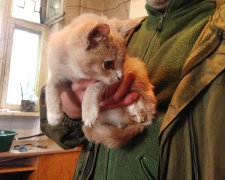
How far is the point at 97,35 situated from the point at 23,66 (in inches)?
88.0

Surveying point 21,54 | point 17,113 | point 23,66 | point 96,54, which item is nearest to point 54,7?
point 21,54

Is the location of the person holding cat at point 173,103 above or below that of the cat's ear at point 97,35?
below

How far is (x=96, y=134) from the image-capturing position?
0.78 m

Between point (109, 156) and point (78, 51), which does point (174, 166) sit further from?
point (78, 51)

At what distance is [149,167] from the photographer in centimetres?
72

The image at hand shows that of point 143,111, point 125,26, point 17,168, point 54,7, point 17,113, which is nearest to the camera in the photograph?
point 143,111

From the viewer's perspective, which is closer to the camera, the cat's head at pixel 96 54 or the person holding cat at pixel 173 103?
the person holding cat at pixel 173 103

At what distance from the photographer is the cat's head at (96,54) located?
33.4 inches

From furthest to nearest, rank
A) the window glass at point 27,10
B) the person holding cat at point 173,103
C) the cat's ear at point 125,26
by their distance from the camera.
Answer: the window glass at point 27,10, the cat's ear at point 125,26, the person holding cat at point 173,103

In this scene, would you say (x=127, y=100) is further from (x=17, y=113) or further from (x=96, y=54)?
(x=17, y=113)

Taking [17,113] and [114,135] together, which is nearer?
[114,135]

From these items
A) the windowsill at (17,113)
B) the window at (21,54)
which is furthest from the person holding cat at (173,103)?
the window at (21,54)

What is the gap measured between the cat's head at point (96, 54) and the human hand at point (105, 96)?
0.04 meters

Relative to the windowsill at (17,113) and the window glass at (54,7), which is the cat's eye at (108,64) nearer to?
the windowsill at (17,113)
